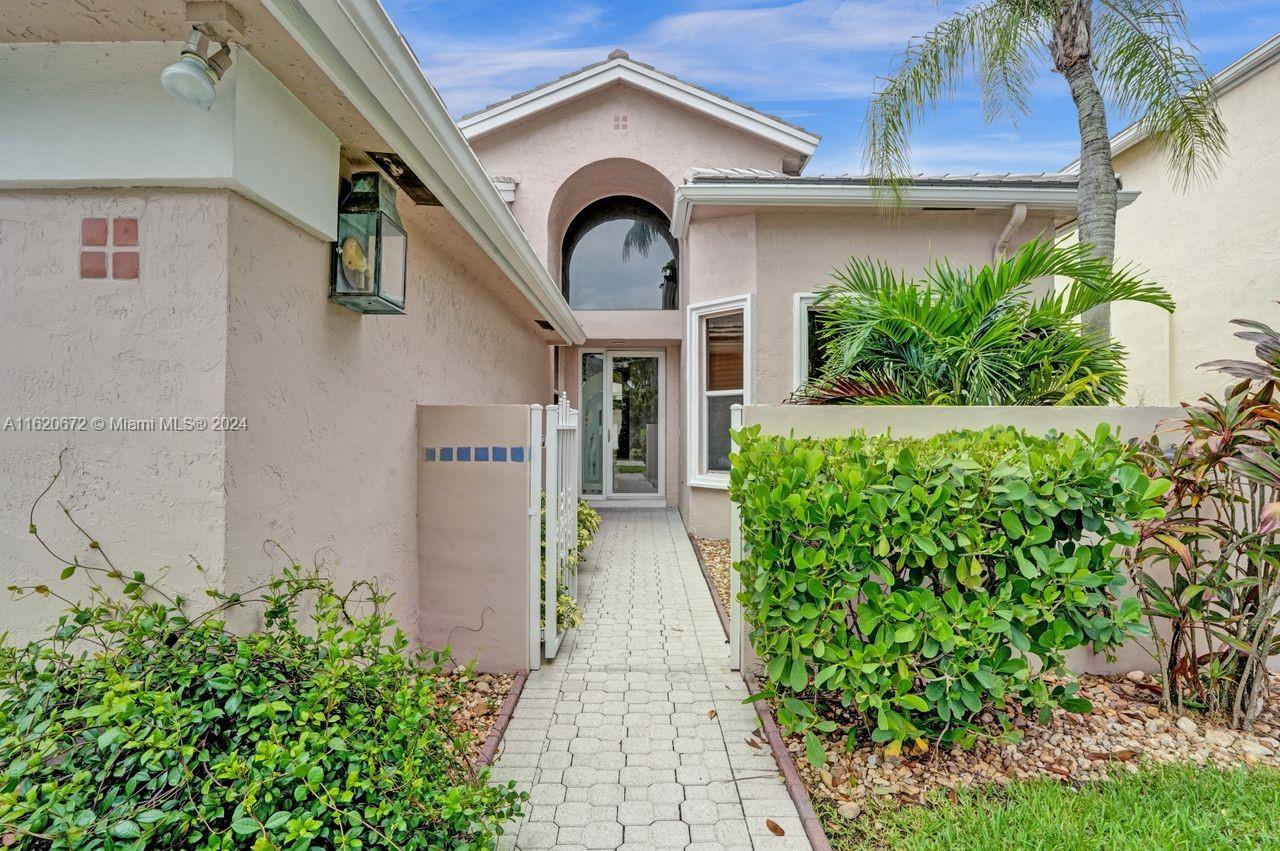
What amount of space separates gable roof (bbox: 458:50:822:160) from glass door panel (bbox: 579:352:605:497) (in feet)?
17.2

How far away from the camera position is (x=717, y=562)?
8.04 m

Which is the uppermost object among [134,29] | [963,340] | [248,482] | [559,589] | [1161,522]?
[134,29]

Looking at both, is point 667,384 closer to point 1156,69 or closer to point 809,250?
point 809,250

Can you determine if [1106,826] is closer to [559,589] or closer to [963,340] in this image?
[963,340]

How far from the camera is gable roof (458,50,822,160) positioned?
11539 mm

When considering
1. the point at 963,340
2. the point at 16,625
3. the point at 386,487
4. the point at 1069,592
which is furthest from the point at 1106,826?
the point at 16,625

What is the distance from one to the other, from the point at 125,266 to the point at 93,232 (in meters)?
0.20

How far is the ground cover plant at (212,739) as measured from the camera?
172 cm

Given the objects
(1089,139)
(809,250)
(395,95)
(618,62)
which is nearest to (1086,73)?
(1089,139)

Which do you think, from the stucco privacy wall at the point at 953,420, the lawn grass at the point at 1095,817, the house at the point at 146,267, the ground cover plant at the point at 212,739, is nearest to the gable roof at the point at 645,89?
the stucco privacy wall at the point at 953,420

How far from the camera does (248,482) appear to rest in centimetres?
259

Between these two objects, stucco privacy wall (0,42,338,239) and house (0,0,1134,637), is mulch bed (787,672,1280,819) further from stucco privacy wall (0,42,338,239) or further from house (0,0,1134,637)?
stucco privacy wall (0,42,338,239)

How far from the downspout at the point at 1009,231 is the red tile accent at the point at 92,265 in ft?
30.9

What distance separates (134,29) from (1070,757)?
6.00 metres
